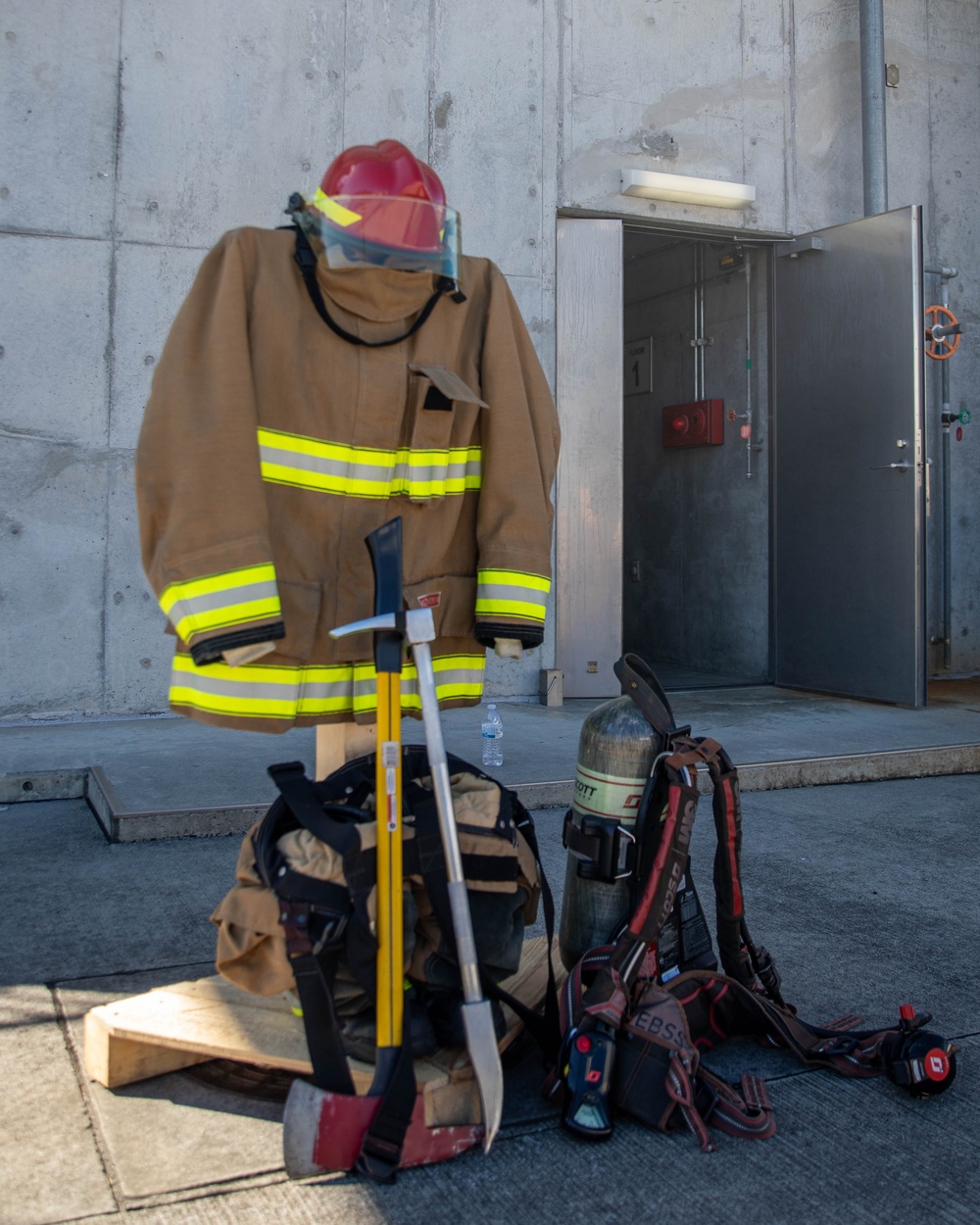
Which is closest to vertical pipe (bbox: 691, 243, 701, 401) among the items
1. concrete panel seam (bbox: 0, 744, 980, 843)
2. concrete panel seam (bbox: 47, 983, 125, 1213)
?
concrete panel seam (bbox: 0, 744, 980, 843)

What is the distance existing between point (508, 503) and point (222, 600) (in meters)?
0.71

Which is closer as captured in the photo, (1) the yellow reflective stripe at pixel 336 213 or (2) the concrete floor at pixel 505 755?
(1) the yellow reflective stripe at pixel 336 213

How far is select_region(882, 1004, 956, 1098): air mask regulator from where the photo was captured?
2.32 m

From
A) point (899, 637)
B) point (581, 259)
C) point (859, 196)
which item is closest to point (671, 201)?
point (581, 259)

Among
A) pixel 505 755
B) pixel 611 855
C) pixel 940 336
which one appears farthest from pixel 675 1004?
pixel 940 336

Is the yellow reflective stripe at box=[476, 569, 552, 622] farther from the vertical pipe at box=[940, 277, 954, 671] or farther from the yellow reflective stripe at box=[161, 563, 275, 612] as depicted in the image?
the vertical pipe at box=[940, 277, 954, 671]

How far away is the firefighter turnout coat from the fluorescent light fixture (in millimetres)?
4983

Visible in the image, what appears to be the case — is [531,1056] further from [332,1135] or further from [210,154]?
[210,154]

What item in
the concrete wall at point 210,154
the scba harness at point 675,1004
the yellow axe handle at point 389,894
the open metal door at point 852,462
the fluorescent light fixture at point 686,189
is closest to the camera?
the yellow axe handle at point 389,894

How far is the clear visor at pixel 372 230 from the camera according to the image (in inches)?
92.4

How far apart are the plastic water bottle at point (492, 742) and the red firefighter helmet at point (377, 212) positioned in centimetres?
304

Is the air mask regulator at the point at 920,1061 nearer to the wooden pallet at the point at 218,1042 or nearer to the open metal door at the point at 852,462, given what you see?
the wooden pallet at the point at 218,1042

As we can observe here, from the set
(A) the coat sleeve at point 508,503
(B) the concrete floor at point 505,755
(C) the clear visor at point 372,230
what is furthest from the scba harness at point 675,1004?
(B) the concrete floor at point 505,755

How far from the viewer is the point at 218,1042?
88.4 inches
